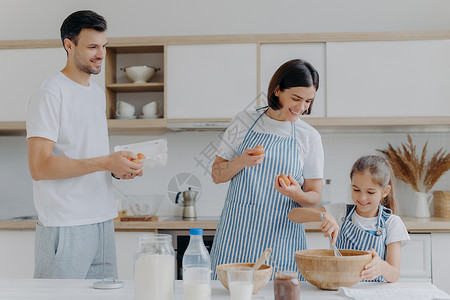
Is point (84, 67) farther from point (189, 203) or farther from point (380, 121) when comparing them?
point (380, 121)

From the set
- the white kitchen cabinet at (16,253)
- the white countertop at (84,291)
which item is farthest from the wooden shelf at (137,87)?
the white countertop at (84,291)

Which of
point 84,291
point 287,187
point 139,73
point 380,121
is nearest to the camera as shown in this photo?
point 84,291

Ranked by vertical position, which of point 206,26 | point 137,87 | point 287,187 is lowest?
point 287,187

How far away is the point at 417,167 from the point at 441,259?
719 millimetres

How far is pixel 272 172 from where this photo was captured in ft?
6.66

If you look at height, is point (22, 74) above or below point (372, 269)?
above

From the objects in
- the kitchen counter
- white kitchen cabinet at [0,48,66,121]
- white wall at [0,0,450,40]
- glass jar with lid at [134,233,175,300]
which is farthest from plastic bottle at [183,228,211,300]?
white wall at [0,0,450,40]

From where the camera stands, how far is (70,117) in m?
1.95

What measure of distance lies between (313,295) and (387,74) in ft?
7.62

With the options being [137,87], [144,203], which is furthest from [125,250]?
[137,87]

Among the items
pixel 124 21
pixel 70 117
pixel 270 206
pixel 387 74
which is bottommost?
pixel 270 206

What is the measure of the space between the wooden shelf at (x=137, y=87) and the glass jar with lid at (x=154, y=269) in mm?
2362

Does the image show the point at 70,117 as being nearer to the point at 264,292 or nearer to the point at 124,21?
the point at 264,292

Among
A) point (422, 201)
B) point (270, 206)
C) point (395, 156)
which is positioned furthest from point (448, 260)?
point (270, 206)
